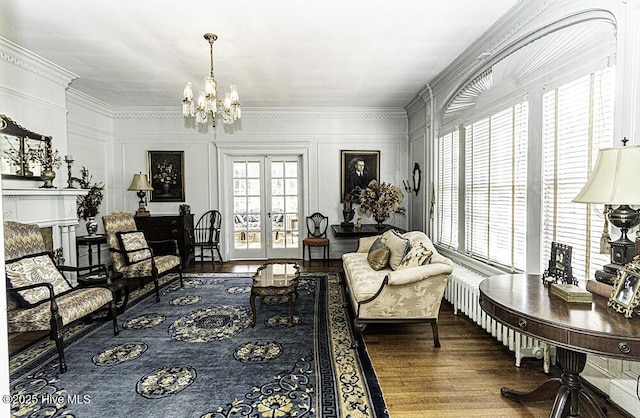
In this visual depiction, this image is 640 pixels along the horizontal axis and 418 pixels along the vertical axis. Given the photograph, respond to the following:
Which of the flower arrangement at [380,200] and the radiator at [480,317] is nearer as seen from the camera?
the radiator at [480,317]

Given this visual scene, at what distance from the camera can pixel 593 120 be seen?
2314 millimetres

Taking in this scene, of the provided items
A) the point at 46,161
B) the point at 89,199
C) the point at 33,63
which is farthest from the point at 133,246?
the point at 33,63

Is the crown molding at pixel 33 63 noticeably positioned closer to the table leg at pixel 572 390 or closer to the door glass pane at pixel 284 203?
the door glass pane at pixel 284 203

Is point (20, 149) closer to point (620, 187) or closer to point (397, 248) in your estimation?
point (397, 248)

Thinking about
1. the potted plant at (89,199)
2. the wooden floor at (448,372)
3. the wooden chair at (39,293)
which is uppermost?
the potted plant at (89,199)

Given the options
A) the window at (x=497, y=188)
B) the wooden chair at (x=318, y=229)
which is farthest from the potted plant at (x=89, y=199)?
the window at (x=497, y=188)

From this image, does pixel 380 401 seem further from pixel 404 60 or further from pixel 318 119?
pixel 318 119

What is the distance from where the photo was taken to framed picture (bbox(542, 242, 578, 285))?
200 cm

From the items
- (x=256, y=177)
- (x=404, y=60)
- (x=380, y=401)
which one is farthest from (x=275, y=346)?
(x=256, y=177)

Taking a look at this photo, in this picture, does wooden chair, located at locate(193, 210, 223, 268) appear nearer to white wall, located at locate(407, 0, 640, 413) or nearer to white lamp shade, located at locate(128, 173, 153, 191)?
white lamp shade, located at locate(128, 173, 153, 191)

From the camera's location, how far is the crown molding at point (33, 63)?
365 cm

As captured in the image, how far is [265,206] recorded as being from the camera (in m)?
6.73

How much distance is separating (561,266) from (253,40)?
3261mm

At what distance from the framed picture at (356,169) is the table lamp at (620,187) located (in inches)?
188
